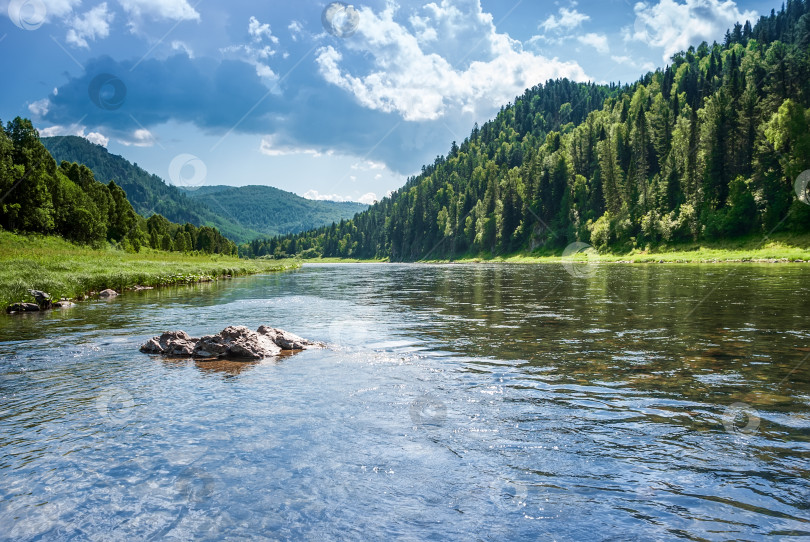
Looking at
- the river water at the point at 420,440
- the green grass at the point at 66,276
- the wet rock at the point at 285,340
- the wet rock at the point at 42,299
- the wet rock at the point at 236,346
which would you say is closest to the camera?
the river water at the point at 420,440

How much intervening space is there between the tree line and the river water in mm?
68651

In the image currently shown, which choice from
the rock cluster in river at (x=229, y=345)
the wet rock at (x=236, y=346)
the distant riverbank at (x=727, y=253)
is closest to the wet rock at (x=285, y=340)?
the rock cluster in river at (x=229, y=345)

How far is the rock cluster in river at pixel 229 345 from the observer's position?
15836 mm

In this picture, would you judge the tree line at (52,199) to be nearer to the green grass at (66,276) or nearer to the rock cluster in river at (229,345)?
the green grass at (66,276)

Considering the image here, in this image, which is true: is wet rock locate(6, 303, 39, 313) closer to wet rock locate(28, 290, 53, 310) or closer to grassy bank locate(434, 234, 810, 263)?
wet rock locate(28, 290, 53, 310)

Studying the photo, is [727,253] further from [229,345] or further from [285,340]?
[229,345]

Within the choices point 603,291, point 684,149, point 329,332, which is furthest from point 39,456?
point 684,149

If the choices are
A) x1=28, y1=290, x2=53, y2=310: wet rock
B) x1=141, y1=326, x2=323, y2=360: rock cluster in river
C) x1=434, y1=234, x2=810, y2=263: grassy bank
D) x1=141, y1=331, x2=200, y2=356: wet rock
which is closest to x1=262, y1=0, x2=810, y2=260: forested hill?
x1=434, y1=234, x2=810, y2=263: grassy bank

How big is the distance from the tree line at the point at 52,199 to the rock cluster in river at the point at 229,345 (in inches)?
2717

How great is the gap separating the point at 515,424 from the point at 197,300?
1216 inches

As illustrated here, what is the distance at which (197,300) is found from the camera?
3497cm

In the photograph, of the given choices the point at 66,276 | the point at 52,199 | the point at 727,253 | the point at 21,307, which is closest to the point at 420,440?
the point at 21,307

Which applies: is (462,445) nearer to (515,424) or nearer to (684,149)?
(515,424)

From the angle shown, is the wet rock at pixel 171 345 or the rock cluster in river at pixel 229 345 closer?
the rock cluster in river at pixel 229 345
